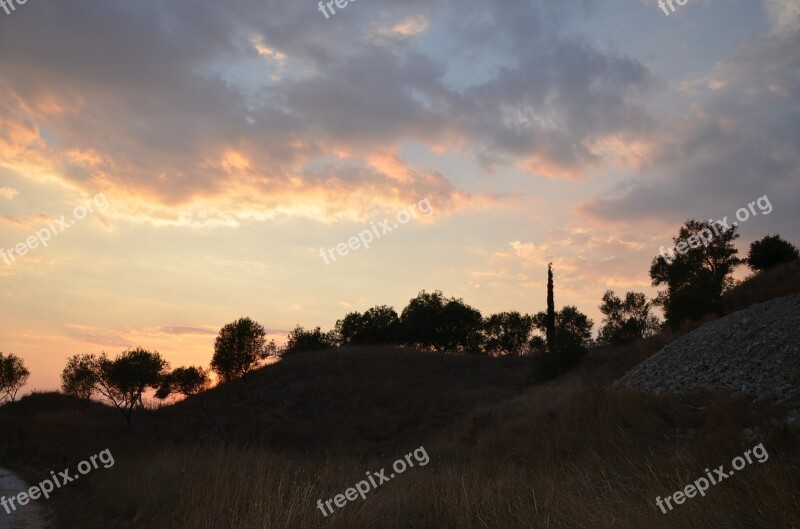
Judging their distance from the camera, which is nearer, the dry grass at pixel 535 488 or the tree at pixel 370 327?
the dry grass at pixel 535 488

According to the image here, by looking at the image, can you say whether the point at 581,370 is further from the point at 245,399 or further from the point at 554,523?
the point at 554,523

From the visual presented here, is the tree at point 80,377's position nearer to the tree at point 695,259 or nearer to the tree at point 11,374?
the tree at point 11,374

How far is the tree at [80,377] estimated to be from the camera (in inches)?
1667

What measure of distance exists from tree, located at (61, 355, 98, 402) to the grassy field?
2.52 meters

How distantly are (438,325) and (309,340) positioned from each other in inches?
810

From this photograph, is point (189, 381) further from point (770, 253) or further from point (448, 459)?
point (770, 253)

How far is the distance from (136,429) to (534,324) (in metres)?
67.7

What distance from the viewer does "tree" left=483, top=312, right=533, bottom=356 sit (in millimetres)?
85312

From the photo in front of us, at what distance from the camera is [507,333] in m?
86.3
